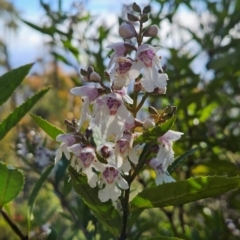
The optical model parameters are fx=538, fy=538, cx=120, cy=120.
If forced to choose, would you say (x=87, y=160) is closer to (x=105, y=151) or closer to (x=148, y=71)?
(x=105, y=151)

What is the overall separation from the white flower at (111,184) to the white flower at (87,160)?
20 millimetres

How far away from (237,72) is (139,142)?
1.34 meters

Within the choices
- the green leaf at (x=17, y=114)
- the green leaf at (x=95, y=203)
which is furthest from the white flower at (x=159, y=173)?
the green leaf at (x=17, y=114)

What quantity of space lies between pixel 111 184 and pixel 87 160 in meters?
0.06

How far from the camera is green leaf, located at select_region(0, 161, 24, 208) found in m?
1.07

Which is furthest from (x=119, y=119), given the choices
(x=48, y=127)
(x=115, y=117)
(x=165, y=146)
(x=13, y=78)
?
(x=13, y=78)

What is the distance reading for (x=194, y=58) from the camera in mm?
2256

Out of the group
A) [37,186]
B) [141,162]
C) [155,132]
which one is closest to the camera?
[155,132]

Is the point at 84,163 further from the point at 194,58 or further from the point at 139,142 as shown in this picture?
the point at 194,58

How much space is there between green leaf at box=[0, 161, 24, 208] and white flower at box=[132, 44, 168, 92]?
0.32 meters

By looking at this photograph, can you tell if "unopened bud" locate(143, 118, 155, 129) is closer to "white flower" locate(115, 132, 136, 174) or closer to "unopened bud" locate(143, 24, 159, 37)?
"white flower" locate(115, 132, 136, 174)

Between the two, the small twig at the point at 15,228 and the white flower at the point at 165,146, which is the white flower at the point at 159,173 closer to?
the white flower at the point at 165,146

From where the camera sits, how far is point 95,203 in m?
1.02

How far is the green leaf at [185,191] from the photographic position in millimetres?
941
